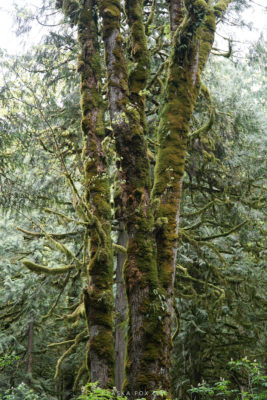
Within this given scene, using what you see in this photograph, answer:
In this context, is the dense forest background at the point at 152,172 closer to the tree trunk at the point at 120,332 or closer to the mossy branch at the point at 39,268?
the mossy branch at the point at 39,268

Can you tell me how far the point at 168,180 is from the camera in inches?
177

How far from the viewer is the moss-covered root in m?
4.78

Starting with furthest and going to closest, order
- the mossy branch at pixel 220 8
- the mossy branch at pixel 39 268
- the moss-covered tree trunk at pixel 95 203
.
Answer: the mossy branch at pixel 220 8, the mossy branch at pixel 39 268, the moss-covered tree trunk at pixel 95 203

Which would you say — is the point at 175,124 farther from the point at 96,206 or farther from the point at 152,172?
the point at 152,172

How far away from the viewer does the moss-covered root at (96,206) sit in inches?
188

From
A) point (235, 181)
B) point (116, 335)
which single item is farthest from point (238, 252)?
point (116, 335)

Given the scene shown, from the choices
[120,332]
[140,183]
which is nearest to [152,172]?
[140,183]

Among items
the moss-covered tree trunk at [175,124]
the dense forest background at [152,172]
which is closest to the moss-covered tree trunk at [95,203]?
the dense forest background at [152,172]

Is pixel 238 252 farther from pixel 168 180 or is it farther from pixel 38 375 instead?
pixel 38 375

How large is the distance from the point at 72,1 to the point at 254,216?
17.2ft

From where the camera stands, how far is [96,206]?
5.57 meters

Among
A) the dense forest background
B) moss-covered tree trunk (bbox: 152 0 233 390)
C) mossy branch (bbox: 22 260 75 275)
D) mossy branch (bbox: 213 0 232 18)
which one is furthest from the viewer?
the dense forest background

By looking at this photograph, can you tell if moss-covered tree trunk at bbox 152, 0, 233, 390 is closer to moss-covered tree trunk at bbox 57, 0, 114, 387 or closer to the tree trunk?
moss-covered tree trunk at bbox 57, 0, 114, 387

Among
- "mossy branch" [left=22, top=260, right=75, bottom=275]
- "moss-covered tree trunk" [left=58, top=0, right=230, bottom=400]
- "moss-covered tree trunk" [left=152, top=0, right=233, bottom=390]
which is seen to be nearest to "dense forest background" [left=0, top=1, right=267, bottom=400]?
"mossy branch" [left=22, top=260, right=75, bottom=275]
